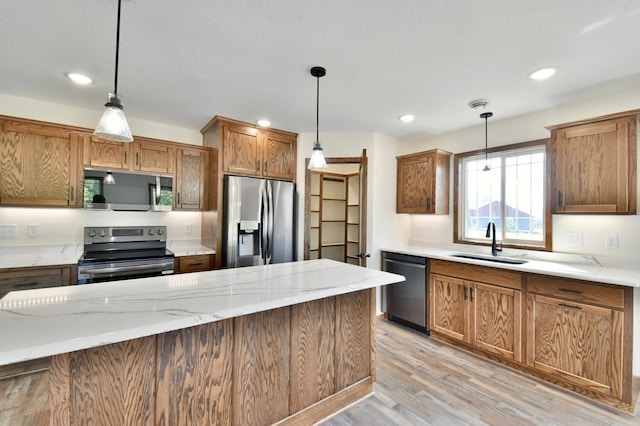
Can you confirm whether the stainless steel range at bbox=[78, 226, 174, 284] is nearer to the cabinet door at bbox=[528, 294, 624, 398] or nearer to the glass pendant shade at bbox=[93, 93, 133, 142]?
the glass pendant shade at bbox=[93, 93, 133, 142]

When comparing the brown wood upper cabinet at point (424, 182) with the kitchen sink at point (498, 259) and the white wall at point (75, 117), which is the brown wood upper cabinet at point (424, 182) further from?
the white wall at point (75, 117)

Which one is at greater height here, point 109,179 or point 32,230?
point 109,179

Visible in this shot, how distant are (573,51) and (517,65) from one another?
295 mm

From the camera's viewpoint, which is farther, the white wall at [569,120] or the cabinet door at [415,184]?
the cabinet door at [415,184]

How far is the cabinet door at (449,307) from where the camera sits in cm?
295

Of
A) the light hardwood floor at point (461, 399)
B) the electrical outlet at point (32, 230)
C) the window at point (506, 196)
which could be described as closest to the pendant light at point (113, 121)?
the light hardwood floor at point (461, 399)

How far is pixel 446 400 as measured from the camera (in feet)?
7.05

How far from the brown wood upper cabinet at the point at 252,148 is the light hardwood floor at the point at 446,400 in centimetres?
238

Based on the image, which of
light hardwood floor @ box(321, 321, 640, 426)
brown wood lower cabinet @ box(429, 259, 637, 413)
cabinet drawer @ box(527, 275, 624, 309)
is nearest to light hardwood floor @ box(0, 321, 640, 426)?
light hardwood floor @ box(321, 321, 640, 426)

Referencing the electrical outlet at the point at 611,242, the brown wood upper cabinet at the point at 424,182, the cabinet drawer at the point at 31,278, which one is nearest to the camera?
the cabinet drawer at the point at 31,278

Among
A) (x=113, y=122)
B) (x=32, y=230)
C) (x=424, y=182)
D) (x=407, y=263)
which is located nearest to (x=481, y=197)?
(x=424, y=182)

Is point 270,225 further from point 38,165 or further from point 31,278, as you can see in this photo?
point 38,165

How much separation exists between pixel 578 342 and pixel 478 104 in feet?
6.94

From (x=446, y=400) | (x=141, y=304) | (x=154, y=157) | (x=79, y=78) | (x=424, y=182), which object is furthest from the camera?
(x=424, y=182)
